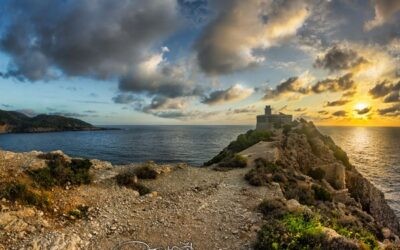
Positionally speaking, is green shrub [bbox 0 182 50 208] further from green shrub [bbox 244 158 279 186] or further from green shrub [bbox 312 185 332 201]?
green shrub [bbox 312 185 332 201]

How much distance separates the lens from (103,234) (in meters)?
14.4

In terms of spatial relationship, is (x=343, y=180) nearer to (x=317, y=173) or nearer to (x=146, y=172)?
(x=317, y=173)

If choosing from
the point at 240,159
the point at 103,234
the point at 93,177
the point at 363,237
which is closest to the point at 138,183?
the point at 93,177

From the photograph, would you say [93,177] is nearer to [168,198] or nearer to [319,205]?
[168,198]

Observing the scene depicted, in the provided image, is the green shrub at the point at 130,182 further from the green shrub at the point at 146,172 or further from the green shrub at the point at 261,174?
the green shrub at the point at 261,174

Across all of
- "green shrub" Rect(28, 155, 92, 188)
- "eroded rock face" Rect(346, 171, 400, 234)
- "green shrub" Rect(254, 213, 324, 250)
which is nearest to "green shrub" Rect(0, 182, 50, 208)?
"green shrub" Rect(28, 155, 92, 188)

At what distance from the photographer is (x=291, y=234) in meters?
12.8

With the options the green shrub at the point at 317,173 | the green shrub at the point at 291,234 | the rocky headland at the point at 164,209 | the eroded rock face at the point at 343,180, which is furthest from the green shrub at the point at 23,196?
the green shrub at the point at 317,173

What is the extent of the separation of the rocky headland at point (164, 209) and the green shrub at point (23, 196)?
5 centimetres

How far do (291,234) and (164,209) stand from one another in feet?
24.5

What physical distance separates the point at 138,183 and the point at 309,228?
43.9ft

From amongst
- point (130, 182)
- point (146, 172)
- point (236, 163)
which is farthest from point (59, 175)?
point (236, 163)

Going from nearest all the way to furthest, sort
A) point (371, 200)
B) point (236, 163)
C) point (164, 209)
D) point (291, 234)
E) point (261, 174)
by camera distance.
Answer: point (291, 234), point (164, 209), point (261, 174), point (236, 163), point (371, 200)

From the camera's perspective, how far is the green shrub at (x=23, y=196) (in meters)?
16.4
